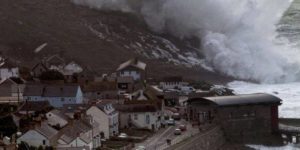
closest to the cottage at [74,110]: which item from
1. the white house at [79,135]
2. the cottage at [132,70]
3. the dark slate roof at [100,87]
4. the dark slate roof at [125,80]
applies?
the white house at [79,135]

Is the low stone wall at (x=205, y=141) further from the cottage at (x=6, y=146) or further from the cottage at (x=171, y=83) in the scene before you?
the cottage at (x=171, y=83)

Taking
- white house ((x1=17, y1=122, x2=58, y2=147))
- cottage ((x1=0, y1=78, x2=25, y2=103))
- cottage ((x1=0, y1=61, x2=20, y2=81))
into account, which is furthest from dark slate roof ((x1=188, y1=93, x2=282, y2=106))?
cottage ((x1=0, y1=61, x2=20, y2=81))

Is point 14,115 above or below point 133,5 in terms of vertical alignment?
below

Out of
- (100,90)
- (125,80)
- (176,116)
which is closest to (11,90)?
(100,90)

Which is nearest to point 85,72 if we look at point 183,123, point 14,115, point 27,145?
point 183,123

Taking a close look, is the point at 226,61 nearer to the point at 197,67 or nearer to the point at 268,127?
the point at 197,67

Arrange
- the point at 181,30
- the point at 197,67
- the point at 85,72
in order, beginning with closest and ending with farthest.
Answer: the point at 85,72 → the point at 197,67 → the point at 181,30
